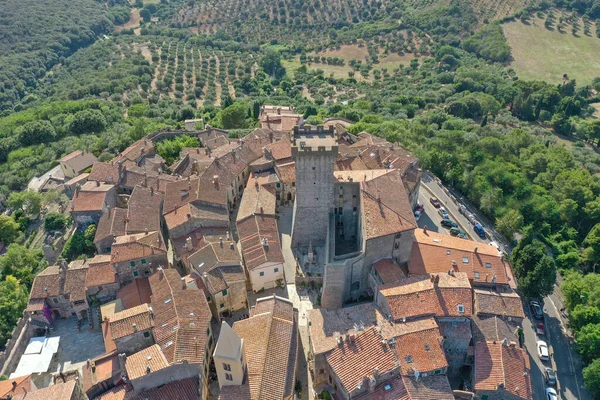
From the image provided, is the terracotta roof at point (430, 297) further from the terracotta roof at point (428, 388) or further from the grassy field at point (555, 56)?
the grassy field at point (555, 56)

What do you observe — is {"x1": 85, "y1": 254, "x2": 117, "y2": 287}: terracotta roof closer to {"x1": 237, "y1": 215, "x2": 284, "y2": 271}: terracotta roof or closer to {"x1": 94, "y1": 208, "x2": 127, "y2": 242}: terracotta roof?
{"x1": 94, "y1": 208, "x2": 127, "y2": 242}: terracotta roof

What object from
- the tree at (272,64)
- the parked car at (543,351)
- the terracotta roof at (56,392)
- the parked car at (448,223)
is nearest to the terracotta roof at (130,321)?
the terracotta roof at (56,392)

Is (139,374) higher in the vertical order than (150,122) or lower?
higher

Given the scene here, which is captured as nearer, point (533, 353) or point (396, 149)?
point (533, 353)

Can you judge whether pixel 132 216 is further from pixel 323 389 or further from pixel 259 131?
pixel 323 389

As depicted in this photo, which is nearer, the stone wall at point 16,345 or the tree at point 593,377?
the tree at point 593,377

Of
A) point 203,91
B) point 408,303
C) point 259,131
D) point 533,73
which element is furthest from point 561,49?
point 408,303

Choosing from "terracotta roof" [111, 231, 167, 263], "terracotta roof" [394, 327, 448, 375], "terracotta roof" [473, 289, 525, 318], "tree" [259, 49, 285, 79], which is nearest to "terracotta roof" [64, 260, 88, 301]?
"terracotta roof" [111, 231, 167, 263]
